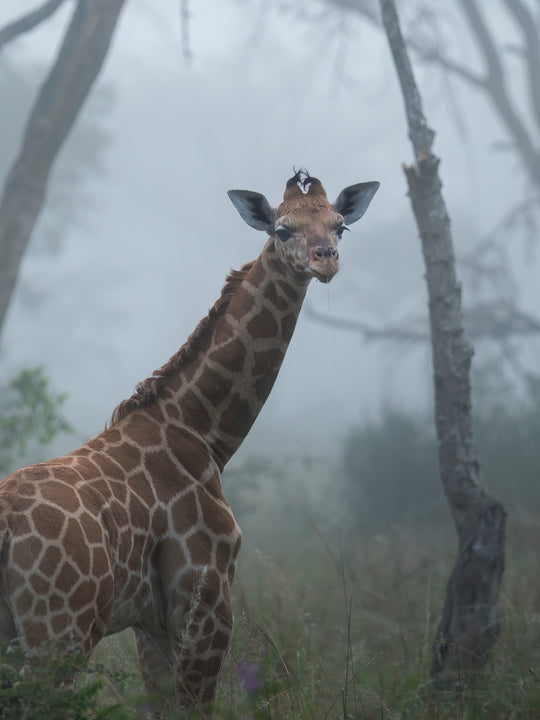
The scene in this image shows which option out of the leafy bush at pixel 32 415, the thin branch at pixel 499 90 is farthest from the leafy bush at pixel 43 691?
the thin branch at pixel 499 90

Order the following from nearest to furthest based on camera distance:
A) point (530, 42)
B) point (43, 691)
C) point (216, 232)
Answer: point (43, 691) → point (530, 42) → point (216, 232)

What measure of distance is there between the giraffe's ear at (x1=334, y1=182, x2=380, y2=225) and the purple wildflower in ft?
7.78

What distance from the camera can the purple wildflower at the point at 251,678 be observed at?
330cm

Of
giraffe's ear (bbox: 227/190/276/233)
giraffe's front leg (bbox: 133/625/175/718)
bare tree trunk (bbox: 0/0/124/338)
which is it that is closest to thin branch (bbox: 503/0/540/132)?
bare tree trunk (bbox: 0/0/124/338)

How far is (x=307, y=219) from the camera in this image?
11.5 feet

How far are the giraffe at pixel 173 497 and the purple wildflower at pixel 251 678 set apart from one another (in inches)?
8.0

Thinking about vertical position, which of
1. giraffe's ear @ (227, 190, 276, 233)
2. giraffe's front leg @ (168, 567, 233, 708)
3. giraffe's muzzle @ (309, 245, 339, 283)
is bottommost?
giraffe's front leg @ (168, 567, 233, 708)

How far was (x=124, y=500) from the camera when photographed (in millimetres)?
3035

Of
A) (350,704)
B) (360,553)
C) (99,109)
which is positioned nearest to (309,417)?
(99,109)

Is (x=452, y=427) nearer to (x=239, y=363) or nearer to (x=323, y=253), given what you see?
(x=239, y=363)

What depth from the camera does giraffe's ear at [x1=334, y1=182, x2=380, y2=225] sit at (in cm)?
395

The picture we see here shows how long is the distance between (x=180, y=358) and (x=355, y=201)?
4.47 feet

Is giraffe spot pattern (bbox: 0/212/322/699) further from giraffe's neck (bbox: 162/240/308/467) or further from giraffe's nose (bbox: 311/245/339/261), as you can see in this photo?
giraffe's nose (bbox: 311/245/339/261)

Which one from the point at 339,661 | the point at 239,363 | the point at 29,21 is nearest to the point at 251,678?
the point at 239,363
